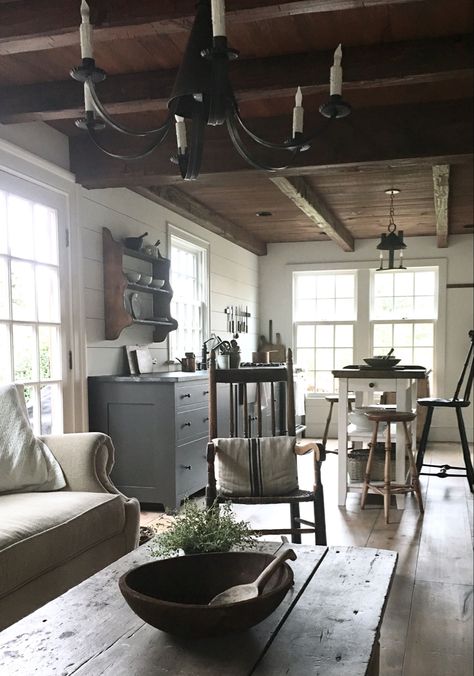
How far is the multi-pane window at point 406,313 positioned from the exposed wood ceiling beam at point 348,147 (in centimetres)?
407

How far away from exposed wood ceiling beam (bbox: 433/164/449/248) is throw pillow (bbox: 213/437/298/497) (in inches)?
87.7

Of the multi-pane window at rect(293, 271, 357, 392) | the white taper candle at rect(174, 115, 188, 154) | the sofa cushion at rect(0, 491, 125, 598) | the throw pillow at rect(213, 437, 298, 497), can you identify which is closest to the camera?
the sofa cushion at rect(0, 491, 125, 598)

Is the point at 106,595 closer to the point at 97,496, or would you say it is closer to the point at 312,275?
the point at 97,496

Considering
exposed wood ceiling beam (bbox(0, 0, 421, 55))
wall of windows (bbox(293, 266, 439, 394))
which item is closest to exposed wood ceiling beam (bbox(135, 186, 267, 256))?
wall of windows (bbox(293, 266, 439, 394))

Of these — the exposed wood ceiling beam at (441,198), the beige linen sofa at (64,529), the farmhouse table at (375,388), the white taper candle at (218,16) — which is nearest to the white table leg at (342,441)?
the farmhouse table at (375,388)

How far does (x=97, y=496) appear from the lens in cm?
266

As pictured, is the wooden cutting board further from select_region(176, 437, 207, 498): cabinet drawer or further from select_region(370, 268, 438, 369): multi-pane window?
select_region(370, 268, 438, 369): multi-pane window

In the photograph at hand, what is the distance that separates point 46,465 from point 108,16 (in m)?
1.91

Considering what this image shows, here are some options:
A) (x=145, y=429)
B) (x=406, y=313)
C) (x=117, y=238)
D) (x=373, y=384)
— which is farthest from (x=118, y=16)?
(x=406, y=313)

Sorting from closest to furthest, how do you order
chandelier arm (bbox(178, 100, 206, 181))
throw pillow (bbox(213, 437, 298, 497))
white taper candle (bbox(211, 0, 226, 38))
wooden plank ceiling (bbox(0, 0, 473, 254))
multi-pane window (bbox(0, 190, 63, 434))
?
white taper candle (bbox(211, 0, 226, 38)), chandelier arm (bbox(178, 100, 206, 181)), wooden plank ceiling (bbox(0, 0, 473, 254)), throw pillow (bbox(213, 437, 298, 497)), multi-pane window (bbox(0, 190, 63, 434))

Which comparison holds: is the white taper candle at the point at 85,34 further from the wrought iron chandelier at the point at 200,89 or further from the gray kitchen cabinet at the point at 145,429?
the gray kitchen cabinet at the point at 145,429

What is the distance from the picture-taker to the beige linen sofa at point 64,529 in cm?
207

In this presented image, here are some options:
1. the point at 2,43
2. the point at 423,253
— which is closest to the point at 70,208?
the point at 2,43

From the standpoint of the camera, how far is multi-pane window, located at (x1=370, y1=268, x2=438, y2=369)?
288 inches
